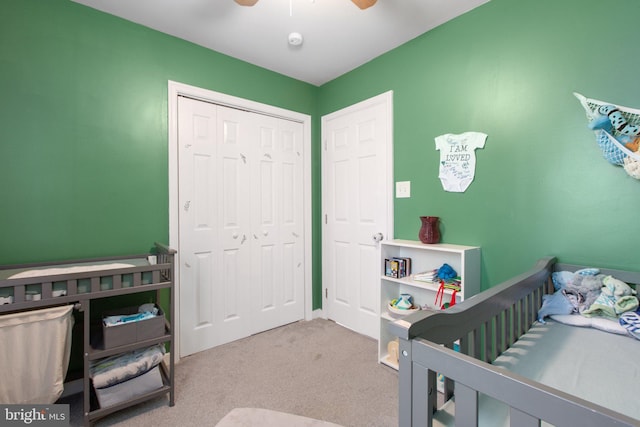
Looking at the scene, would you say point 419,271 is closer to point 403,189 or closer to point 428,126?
point 403,189

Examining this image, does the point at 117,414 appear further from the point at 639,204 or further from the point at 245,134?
the point at 639,204

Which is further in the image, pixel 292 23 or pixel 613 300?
pixel 292 23

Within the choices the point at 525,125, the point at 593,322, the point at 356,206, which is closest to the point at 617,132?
the point at 525,125

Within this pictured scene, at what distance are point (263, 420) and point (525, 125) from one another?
79.3 inches

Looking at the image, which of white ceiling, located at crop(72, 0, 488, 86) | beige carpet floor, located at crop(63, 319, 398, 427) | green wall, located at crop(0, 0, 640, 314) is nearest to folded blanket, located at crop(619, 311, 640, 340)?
green wall, located at crop(0, 0, 640, 314)

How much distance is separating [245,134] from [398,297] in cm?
191

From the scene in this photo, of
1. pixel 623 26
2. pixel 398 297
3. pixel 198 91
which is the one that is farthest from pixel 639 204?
pixel 198 91

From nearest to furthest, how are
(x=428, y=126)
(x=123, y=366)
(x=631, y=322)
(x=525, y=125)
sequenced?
1. (x=631, y=322)
2. (x=123, y=366)
3. (x=525, y=125)
4. (x=428, y=126)

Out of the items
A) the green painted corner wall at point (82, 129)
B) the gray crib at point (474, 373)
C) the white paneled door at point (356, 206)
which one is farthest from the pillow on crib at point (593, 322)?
the green painted corner wall at point (82, 129)

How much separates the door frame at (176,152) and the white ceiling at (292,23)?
39cm

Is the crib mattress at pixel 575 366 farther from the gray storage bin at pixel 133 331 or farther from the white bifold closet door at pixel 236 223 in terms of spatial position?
the white bifold closet door at pixel 236 223

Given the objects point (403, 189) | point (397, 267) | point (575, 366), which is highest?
point (403, 189)

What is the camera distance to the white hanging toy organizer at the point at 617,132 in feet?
4.33

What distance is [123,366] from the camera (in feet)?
5.13
